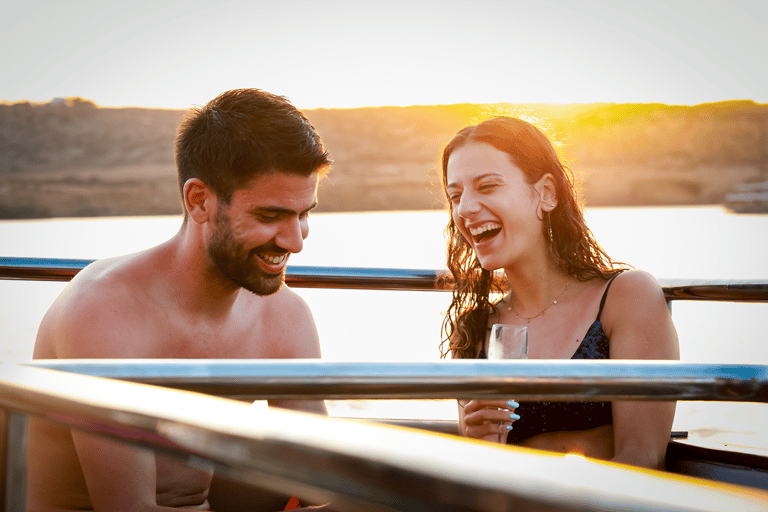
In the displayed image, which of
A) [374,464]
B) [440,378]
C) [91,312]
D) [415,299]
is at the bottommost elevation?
[374,464]

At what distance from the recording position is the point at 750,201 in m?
55.8

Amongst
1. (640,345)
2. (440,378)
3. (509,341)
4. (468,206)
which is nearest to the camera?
(440,378)

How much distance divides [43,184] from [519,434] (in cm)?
6893

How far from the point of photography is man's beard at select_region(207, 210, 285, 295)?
2.22 metres

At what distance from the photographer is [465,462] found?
1.23ft

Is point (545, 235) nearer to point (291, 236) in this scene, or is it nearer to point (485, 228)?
point (485, 228)

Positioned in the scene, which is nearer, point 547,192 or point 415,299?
point 547,192

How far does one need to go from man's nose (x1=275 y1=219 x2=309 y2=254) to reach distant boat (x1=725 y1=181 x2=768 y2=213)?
188ft

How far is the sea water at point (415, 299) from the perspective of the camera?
8.05m

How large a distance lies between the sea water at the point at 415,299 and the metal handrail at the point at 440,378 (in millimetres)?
33

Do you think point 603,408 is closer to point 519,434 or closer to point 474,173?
point 519,434

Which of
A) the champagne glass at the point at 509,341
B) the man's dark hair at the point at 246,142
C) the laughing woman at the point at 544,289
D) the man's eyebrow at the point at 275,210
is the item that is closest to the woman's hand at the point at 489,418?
the laughing woman at the point at 544,289

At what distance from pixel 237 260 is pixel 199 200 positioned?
0.75 feet

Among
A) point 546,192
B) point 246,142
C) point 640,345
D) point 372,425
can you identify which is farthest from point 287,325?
point 372,425
